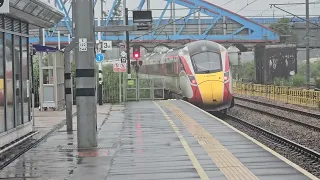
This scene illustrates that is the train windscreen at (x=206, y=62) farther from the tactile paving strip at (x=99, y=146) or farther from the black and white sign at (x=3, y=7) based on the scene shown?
the black and white sign at (x=3, y=7)

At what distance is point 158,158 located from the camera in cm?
1027

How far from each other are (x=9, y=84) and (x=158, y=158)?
4652mm

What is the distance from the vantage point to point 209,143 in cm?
1206

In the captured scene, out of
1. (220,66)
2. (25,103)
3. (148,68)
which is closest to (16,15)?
(25,103)

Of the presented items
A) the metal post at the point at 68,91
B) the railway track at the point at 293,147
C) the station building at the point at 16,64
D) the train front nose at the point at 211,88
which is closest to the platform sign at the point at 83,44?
the station building at the point at 16,64

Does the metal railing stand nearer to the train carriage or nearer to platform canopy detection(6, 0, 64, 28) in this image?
the train carriage

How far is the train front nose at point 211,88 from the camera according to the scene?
23.5 m

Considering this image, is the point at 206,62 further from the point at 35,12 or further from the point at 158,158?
the point at 158,158

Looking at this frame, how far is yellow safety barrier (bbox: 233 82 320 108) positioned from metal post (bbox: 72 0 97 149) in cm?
1865

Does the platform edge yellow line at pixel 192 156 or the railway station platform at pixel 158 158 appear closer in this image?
the platform edge yellow line at pixel 192 156

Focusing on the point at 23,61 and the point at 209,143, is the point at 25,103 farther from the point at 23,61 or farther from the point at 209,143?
the point at 209,143

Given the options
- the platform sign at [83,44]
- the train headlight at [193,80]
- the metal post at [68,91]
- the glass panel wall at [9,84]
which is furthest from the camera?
the train headlight at [193,80]

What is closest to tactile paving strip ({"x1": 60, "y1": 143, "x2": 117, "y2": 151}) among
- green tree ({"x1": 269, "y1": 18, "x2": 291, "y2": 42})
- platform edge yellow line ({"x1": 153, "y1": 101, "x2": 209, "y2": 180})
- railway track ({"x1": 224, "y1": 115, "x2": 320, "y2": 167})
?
platform edge yellow line ({"x1": 153, "y1": 101, "x2": 209, "y2": 180})

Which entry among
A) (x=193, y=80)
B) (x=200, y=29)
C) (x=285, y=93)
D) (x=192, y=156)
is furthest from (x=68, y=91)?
(x=200, y=29)
